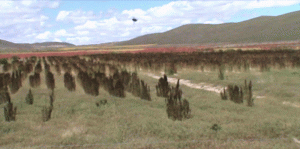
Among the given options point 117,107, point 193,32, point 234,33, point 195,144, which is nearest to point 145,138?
point 195,144

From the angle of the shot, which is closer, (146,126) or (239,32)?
(146,126)

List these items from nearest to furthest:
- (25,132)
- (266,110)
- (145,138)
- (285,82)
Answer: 1. (145,138)
2. (25,132)
3. (266,110)
4. (285,82)

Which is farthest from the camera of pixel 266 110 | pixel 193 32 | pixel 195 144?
pixel 193 32

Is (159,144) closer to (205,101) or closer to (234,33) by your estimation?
(205,101)

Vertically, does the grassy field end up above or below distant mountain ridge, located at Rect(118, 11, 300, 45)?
below

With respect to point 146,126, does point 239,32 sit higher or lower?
higher
